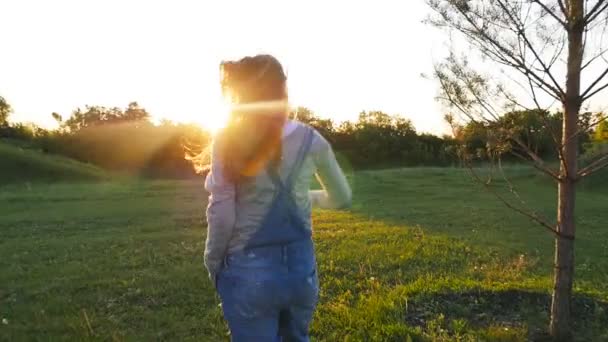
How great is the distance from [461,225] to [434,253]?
479cm

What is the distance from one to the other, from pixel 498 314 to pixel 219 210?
4297mm

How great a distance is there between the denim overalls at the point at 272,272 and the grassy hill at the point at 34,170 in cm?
3850

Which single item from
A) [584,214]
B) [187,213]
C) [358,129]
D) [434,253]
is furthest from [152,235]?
[358,129]

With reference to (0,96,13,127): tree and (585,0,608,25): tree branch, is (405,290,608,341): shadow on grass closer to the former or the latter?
(585,0,608,25): tree branch

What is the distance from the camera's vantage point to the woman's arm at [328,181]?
2.98 metres

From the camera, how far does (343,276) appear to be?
8148 millimetres

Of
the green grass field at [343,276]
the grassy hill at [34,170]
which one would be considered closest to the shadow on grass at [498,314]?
the green grass field at [343,276]

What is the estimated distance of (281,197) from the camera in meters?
2.89

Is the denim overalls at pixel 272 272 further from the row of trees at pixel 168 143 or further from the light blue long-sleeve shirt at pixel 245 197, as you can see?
the row of trees at pixel 168 143

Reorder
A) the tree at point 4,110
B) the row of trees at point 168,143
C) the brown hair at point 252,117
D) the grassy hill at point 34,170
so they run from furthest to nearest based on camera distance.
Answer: the tree at point 4,110 → the row of trees at point 168,143 → the grassy hill at point 34,170 → the brown hair at point 252,117

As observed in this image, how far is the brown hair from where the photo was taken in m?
2.76

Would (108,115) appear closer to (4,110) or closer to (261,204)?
(4,110)

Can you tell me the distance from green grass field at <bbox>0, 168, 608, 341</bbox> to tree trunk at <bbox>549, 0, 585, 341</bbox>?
0.31 metres

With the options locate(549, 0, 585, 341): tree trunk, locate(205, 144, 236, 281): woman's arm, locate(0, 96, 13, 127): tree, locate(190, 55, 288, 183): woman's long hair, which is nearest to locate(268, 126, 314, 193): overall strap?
locate(190, 55, 288, 183): woman's long hair
